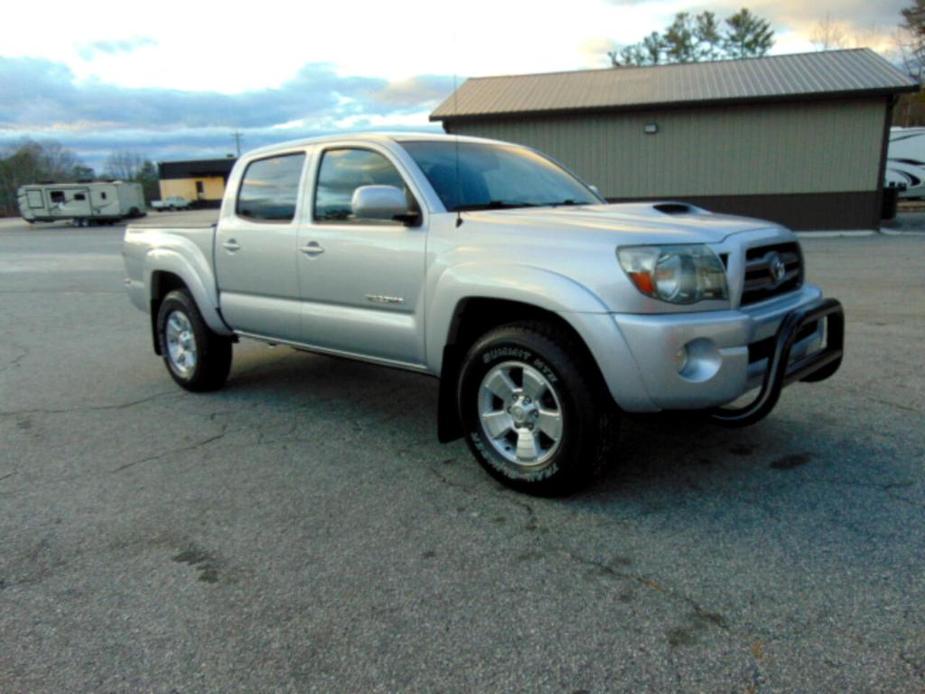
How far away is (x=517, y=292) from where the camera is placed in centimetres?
349

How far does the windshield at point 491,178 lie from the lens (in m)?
4.25

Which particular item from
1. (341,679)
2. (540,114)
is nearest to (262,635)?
(341,679)

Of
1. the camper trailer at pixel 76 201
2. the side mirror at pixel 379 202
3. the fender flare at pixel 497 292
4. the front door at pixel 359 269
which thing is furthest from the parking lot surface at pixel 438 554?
the camper trailer at pixel 76 201

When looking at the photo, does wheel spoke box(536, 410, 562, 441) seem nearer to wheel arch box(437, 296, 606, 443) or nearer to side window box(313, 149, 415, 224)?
wheel arch box(437, 296, 606, 443)

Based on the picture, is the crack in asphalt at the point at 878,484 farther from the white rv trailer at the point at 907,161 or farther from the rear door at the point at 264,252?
the white rv trailer at the point at 907,161

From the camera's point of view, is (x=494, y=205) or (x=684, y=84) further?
(x=684, y=84)

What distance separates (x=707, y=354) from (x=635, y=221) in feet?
2.59

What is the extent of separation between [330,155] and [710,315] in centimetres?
277

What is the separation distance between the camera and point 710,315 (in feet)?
10.5

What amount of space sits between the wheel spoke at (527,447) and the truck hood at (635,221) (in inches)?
40.9

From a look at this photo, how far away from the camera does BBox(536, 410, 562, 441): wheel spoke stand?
347 cm

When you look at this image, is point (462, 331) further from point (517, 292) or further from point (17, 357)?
point (17, 357)

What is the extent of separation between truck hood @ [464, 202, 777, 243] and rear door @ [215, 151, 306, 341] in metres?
1.57

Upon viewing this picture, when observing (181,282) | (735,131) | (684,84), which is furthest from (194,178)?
(181,282)
